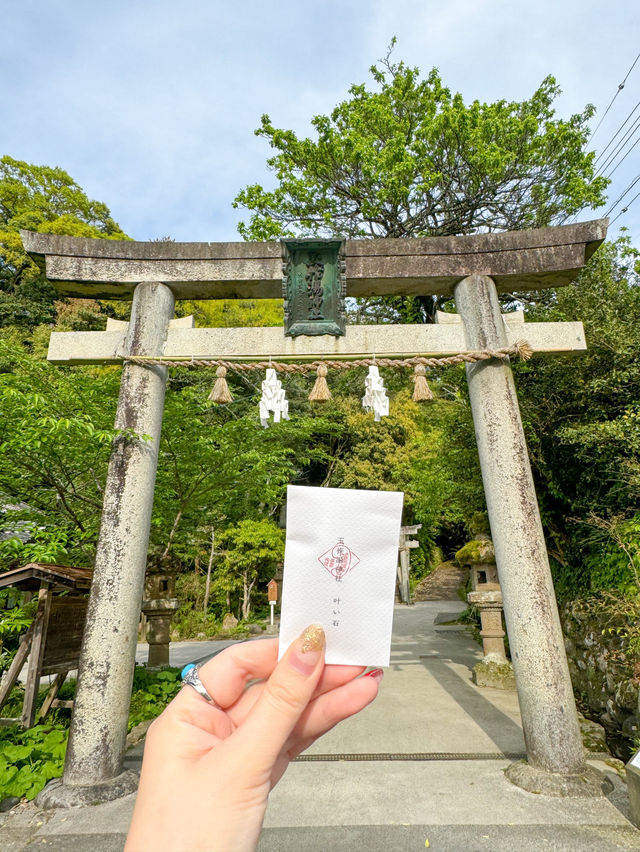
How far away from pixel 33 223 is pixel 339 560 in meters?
26.6

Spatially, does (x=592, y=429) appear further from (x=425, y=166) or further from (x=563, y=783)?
(x=425, y=166)

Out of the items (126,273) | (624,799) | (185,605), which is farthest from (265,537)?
(624,799)

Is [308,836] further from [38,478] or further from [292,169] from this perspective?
[292,169]

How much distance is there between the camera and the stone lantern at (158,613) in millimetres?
6996

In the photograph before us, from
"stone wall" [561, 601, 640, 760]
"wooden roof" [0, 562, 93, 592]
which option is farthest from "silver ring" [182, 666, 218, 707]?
"stone wall" [561, 601, 640, 760]

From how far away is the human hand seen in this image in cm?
82

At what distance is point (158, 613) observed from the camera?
7.02m

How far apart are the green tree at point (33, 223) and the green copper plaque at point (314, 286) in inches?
761

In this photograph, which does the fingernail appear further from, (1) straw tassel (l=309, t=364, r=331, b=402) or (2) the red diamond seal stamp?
(1) straw tassel (l=309, t=364, r=331, b=402)

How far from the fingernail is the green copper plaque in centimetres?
390

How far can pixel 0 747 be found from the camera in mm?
4082

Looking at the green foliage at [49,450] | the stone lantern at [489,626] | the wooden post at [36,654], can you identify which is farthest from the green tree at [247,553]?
the wooden post at [36,654]

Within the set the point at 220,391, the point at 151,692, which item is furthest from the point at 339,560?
the point at 151,692

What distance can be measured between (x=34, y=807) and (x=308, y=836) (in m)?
2.15
